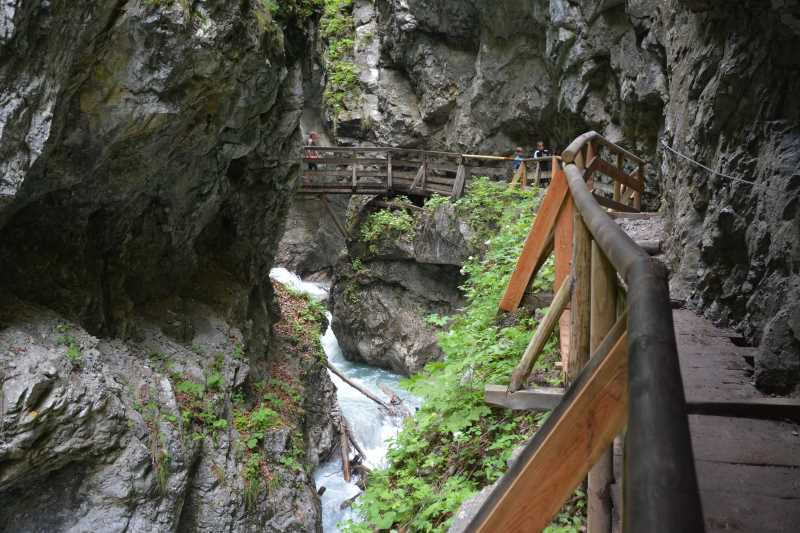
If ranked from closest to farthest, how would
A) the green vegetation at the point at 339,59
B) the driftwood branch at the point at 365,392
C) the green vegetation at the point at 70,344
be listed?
the green vegetation at the point at 70,344 → the driftwood branch at the point at 365,392 → the green vegetation at the point at 339,59

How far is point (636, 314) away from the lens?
96 centimetres

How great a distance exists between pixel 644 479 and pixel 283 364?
1026cm

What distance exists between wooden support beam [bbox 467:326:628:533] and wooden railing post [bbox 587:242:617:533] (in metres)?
0.30

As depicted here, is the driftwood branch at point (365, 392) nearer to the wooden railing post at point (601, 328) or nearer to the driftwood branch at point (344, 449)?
the driftwood branch at point (344, 449)

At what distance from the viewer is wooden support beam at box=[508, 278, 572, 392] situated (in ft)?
9.00

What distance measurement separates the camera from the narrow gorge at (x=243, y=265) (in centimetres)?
336

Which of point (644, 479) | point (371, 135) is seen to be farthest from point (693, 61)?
point (371, 135)

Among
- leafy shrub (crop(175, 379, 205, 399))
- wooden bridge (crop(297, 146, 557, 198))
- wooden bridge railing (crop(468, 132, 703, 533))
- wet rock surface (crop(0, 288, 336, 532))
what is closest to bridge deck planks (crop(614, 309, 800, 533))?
wooden bridge railing (crop(468, 132, 703, 533))

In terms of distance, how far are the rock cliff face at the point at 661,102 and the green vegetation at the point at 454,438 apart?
4.67 feet

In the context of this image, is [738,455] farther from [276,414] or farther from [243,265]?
[243,265]

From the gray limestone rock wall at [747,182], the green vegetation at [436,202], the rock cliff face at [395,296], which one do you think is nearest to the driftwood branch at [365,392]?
the rock cliff face at [395,296]

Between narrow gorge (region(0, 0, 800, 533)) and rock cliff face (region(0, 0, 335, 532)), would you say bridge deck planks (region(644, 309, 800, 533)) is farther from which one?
rock cliff face (region(0, 0, 335, 532))

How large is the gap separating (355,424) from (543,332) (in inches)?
397

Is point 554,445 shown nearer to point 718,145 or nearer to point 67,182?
point 718,145
